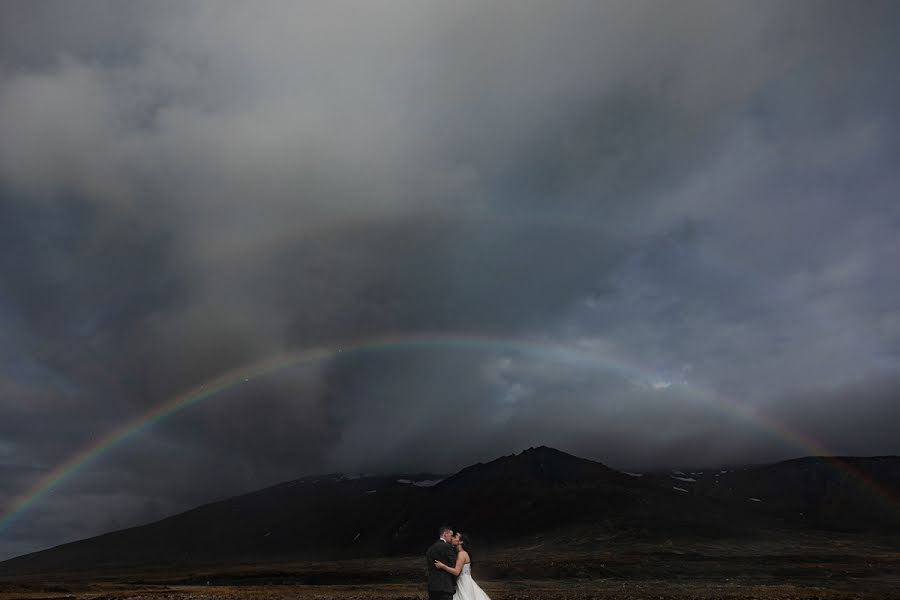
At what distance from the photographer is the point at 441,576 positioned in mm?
13977

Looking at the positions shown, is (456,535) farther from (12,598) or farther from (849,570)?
(849,570)

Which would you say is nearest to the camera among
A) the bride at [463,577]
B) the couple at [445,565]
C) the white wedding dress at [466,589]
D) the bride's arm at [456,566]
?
the bride's arm at [456,566]

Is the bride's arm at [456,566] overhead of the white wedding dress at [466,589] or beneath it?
overhead

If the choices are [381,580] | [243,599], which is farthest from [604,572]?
[243,599]

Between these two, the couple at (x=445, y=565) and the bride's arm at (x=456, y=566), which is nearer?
the bride's arm at (x=456, y=566)

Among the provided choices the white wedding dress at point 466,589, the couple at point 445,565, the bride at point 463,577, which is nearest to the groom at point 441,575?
the couple at point 445,565

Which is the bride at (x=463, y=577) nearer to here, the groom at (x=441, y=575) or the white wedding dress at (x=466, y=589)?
the white wedding dress at (x=466, y=589)

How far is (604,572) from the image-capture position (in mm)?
159125

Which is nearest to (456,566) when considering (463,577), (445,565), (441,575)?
(445,565)

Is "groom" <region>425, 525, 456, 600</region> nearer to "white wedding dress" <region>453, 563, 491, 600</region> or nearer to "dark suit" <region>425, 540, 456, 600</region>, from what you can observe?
"dark suit" <region>425, 540, 456, 600</region>

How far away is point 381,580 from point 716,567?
87252 mm

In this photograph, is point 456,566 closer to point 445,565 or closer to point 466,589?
point 445,565

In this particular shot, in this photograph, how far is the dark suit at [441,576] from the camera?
1394cm

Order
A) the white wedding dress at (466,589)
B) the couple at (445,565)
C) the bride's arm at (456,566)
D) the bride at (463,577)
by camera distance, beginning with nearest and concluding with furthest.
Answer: the bride's arm at (456,566) → the couple at (445,565) → the bride at (463,577) → the white wedding dress at (466,589)
